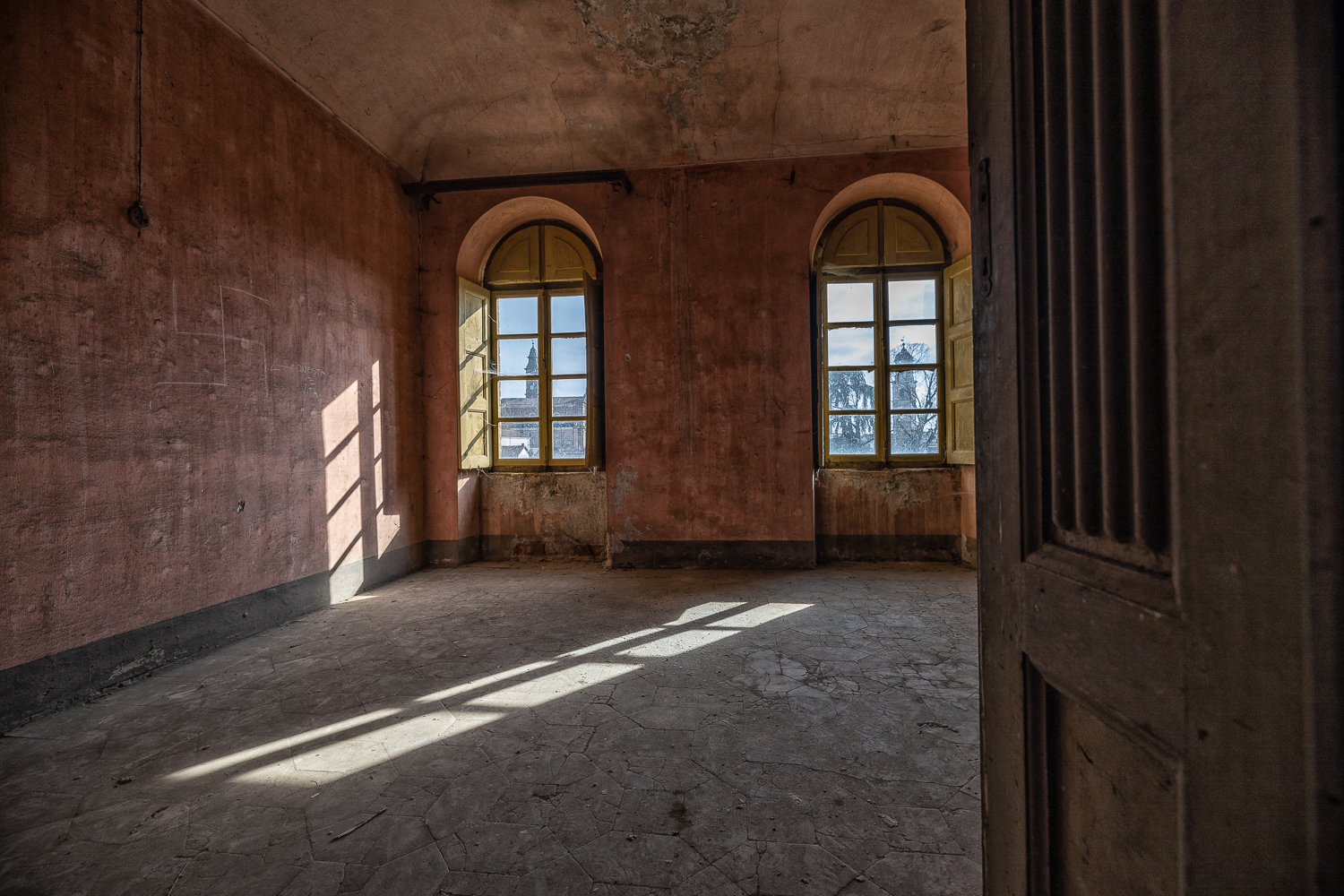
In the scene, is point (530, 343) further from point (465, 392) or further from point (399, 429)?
point (399, 429)

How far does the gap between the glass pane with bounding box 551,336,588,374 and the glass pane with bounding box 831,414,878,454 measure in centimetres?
286

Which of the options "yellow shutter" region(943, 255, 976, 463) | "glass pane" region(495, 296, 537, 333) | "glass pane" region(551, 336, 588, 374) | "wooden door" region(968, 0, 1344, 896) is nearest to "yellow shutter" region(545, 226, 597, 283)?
"glass pane" region(495, 296, 537, 333)

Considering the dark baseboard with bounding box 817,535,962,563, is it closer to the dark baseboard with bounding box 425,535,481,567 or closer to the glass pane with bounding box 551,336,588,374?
the glass pane with bounding box 551,336,588,374

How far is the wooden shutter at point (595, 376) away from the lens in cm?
599

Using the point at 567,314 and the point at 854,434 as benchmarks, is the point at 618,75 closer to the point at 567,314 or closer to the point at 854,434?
the point at 567,314

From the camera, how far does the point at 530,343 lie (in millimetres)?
6266

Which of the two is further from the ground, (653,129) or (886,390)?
(653,129)

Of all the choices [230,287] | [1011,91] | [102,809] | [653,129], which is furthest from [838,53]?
[102,809]

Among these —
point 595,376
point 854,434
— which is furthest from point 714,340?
point 854,434

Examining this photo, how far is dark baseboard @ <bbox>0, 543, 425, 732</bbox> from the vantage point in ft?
8.21

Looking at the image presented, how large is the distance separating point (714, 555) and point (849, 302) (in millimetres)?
3097

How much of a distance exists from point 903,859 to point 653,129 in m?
5.71

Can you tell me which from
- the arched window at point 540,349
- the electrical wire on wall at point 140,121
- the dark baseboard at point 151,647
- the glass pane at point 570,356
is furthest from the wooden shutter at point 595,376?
the electrical wire on wall at point 140,121

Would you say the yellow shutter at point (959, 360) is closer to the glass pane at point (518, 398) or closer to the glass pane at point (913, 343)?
the glass pane at point (913, 343)
